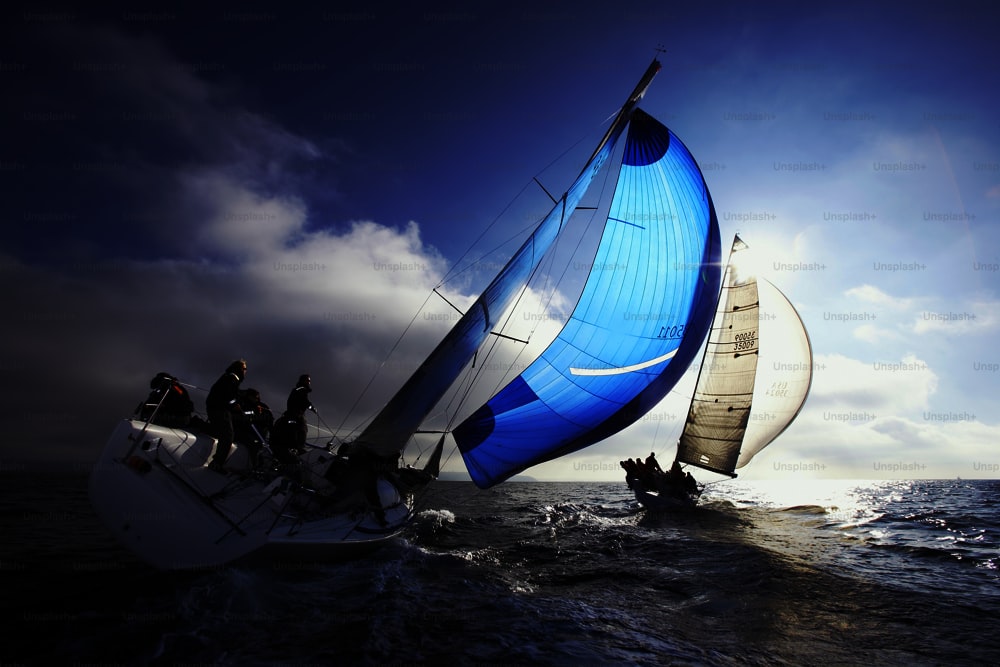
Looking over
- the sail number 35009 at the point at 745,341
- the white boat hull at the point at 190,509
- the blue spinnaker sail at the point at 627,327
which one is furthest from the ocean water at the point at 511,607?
the sail number 35009 at the point at 745,341

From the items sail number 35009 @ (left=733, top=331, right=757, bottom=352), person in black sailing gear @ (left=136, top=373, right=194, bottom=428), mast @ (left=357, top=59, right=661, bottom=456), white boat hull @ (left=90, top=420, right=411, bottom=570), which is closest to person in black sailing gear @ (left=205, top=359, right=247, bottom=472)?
white boat hull @ (left=90, top=420, right=411, bottom=570)

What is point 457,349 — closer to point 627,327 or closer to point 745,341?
point 627,327

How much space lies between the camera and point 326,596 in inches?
219

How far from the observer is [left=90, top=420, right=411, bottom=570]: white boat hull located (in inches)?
193

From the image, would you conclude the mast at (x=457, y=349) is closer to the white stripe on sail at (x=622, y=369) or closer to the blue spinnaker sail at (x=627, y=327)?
the blue spinnaker sail at (x=627, y=327)

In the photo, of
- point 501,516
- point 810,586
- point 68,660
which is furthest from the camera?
point 501,516

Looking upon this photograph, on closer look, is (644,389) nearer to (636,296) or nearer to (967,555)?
(636,296)

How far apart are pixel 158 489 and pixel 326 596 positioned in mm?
2345

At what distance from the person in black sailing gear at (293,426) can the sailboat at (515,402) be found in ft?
0.99

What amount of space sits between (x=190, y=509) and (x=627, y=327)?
9.01 meters

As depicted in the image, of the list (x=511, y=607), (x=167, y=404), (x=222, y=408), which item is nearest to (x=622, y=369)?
(x=511, y=607)

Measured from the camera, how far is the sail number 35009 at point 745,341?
18.0 metres

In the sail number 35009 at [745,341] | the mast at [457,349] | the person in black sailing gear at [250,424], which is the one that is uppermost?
the sail number 35009 at [745,341]

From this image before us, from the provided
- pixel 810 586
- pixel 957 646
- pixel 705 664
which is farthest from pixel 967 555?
pixel 705 664
